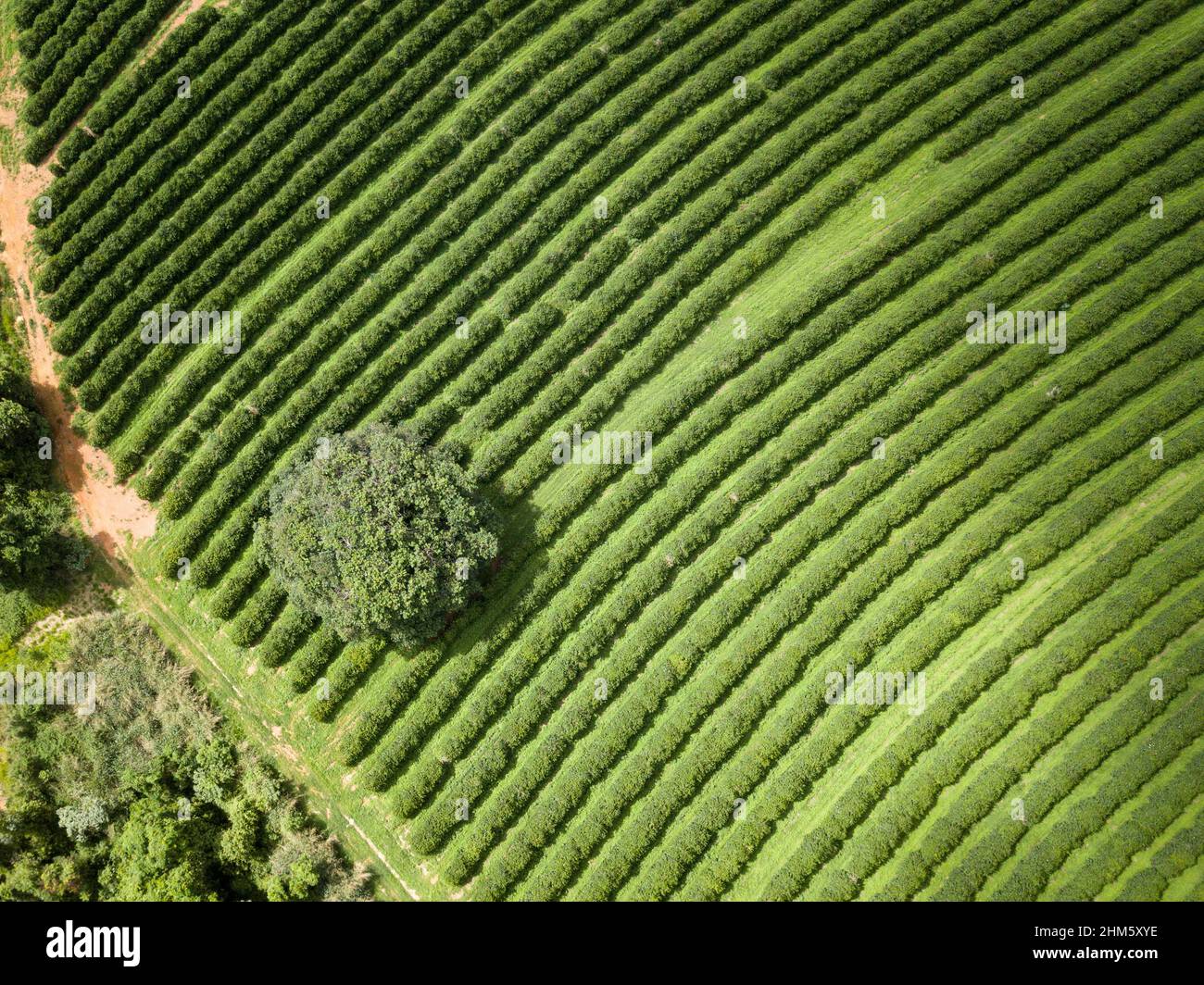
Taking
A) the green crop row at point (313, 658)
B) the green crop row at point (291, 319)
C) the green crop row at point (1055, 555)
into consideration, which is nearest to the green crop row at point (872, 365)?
the green crop row at point (1055, 555)

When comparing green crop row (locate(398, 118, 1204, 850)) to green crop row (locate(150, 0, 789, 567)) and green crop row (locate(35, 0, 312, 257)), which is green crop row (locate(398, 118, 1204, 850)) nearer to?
green crop row (locate(150, 0, 789, 567))

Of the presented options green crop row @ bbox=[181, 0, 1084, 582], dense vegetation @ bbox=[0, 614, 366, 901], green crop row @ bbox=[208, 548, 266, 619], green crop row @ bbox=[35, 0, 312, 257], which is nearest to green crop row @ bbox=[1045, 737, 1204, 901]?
dense vegetation @ bbox=[0, 614, 366, 901]

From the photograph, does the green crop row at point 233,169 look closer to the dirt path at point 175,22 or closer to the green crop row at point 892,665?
the dirt path at point 175,22

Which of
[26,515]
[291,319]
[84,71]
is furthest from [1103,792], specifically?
[84,71]

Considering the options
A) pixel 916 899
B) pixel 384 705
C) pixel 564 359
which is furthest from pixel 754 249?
pixel 916 899

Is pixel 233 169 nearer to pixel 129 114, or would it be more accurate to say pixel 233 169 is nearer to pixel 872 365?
Result: pixel 129 114

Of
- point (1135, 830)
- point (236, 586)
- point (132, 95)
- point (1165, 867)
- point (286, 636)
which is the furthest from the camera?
point (132, 95)

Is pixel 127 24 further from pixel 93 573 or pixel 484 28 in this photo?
pixel 93 573
